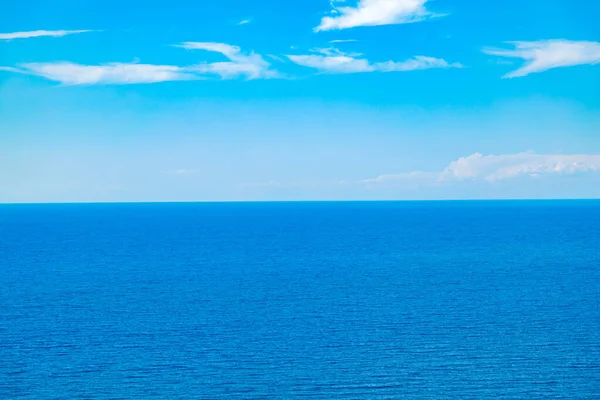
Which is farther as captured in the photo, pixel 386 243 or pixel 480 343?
pixel 386 243

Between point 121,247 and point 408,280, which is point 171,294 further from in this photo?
point 121,247

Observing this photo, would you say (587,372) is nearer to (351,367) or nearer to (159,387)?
(351,367)

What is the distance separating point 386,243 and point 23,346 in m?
97.5

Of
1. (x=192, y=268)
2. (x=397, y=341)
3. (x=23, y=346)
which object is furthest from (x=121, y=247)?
(x=397, y=341)

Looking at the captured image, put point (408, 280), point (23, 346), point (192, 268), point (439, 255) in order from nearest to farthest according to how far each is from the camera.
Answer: point (23, 346), point (408, 280), point (192, 268), point (439, 255)

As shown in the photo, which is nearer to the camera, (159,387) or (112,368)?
(159,387)

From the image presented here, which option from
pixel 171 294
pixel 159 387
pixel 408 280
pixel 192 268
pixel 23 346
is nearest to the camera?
pixel 159 387

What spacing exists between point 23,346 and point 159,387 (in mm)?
14078

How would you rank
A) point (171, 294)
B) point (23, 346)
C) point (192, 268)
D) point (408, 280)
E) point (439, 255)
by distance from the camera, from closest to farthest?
point (23, 346)
point (171, 294)
point (408, 280)
point (192, 268)
point (439, 255)

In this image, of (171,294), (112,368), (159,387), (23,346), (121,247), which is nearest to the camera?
(159,387)

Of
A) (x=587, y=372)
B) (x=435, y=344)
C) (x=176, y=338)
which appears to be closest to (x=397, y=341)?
(x=435, y=344)

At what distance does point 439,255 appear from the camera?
348 ft

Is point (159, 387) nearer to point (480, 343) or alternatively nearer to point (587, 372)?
point (480, 343)

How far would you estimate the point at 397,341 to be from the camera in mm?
45125
